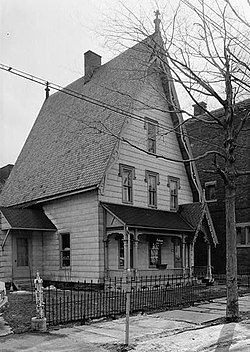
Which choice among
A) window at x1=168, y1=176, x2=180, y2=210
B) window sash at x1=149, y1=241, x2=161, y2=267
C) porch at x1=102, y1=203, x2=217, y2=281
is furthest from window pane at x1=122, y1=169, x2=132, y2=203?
window at x1=168, y1=176, x2=180, y2=210

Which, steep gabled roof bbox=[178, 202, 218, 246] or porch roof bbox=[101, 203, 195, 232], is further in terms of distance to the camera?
steep gabled roof bbox=[178, 202, 218, 246]

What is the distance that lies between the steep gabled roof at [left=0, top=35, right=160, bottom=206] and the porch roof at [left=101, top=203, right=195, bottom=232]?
70.1 inches

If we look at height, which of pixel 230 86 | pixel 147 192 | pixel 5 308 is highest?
pixel 230 86

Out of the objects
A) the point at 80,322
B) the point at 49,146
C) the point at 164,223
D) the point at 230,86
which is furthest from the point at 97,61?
the point at 80,322

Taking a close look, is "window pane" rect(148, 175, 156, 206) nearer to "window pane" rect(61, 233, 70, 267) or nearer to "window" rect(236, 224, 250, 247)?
"window pane" rect(61, 233, 70, 267)

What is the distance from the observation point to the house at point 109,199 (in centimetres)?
2111

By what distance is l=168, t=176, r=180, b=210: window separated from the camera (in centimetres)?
2570

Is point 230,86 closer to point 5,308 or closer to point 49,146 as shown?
point 5,308

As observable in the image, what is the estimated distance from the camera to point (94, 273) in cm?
2092

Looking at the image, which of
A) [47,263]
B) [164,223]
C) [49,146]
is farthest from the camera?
[49,146]

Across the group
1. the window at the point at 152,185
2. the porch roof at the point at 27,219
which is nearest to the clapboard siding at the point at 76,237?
the porch roof at the point at 27,219

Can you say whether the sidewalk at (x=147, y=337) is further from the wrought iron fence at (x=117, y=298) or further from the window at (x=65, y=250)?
the window at (x=65, y=250)

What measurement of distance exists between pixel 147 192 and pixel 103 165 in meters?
→ 3.90

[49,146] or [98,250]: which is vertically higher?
[49,146]
